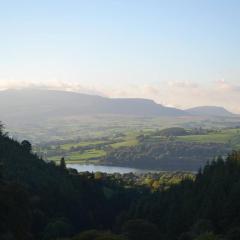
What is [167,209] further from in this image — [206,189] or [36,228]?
[36,228]

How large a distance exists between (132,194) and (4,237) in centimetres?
7349

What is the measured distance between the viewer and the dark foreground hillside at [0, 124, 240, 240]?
124ft

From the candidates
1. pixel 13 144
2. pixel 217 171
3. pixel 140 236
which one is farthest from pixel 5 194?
pixel 13 144

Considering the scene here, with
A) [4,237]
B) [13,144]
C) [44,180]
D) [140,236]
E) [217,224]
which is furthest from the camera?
[13,144]

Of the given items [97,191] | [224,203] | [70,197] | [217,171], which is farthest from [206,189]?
[97,191]

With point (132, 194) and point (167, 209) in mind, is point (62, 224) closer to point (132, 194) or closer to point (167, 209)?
point (167, 209)

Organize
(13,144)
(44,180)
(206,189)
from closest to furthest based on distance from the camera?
(206,189), (44,180), (13,144)

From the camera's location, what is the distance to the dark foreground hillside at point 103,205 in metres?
37.8

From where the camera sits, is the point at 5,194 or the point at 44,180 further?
the point at 44,180

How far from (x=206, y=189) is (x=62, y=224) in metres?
22.0

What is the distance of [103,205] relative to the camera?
310 ft

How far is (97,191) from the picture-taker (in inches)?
3816

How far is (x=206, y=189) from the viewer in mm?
72688

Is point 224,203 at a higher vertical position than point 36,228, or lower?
higher
